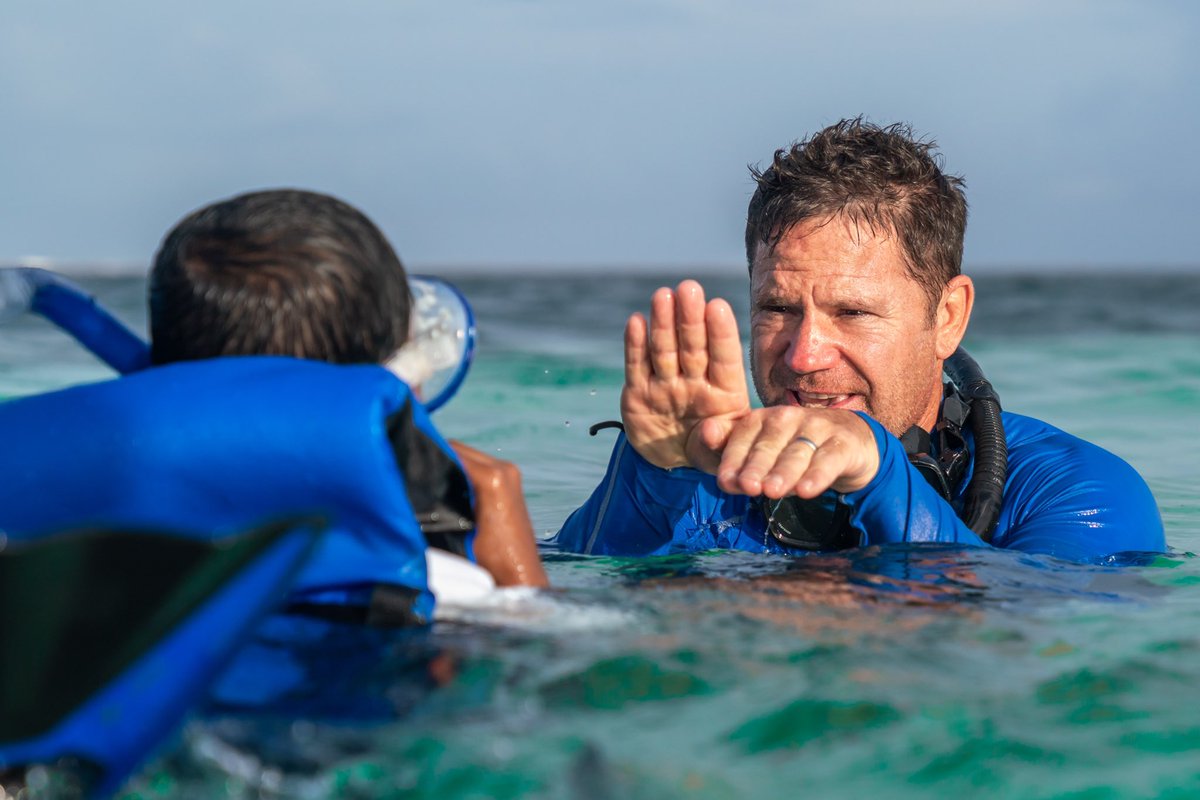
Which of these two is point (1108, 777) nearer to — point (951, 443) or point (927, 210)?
point (951, 443)

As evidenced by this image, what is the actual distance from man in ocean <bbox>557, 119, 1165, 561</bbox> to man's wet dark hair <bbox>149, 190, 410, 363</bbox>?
0.94m

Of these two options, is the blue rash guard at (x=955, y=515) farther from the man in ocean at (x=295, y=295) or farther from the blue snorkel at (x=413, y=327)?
the man in ocean at (x=295, y=295)

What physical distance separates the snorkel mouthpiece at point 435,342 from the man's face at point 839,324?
1496 millimetres

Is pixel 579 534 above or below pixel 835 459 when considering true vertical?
below

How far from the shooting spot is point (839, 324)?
3738mm

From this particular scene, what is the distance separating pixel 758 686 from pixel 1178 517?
3.96m

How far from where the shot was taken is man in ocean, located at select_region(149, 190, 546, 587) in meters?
2.18

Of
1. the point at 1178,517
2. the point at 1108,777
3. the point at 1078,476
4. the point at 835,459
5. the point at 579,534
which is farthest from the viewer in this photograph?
the point at 1178,517

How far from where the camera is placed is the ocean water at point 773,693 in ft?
6.53

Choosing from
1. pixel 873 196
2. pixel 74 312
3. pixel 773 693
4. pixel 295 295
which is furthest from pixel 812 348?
pixel 74 312

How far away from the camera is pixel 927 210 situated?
3896 mm

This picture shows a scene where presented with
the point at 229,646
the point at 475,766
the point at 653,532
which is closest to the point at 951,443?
the point at 653,532

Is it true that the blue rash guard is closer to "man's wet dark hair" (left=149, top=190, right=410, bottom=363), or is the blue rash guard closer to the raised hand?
the raised hand

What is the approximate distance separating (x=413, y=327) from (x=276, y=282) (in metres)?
0.30
